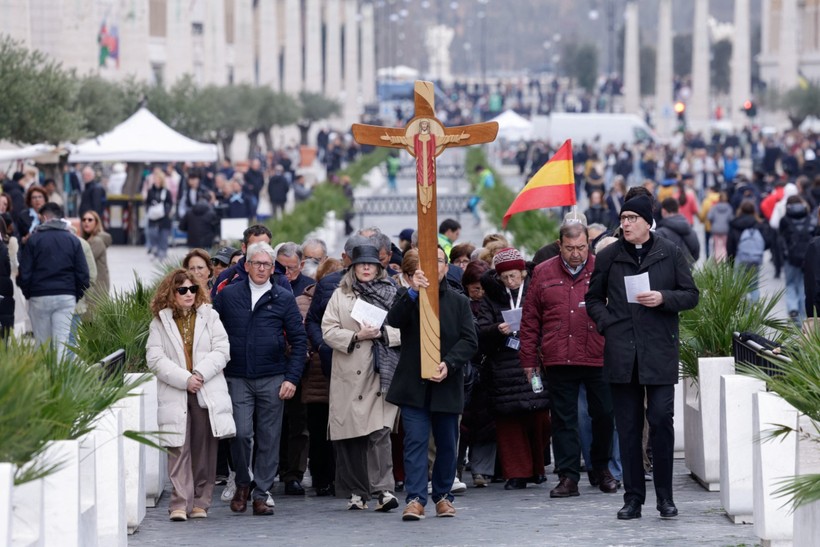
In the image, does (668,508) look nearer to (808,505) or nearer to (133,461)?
(808,505)

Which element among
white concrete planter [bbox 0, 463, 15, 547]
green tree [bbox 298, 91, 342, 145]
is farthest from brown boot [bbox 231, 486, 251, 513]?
green tree [bbox 298, 91, 342, 145]

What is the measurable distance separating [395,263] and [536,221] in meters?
9.84

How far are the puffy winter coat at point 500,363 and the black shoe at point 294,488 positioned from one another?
1.29 metres

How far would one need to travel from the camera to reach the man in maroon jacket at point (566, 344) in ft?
32.8

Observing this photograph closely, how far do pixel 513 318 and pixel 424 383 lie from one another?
120cm

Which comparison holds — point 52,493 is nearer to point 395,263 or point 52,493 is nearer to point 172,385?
point 172,385

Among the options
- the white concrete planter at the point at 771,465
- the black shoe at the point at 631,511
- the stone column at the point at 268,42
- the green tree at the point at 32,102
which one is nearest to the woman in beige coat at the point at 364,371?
the black shoe at the point at 631,511

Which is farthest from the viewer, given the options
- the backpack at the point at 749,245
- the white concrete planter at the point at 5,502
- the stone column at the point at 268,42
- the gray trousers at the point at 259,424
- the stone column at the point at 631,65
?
the stone column at the point at 631,65

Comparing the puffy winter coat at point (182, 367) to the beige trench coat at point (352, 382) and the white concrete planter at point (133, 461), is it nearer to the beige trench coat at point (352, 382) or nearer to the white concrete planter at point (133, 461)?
the white concrete planter at point (133, 461)

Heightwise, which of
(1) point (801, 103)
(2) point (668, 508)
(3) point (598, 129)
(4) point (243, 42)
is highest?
(4) point (243, 42)

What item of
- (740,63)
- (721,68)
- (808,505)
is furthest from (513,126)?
(721,68)

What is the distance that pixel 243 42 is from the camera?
71.6 metres

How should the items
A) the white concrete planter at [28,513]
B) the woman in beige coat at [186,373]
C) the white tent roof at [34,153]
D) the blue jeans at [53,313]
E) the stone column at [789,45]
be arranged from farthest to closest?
the stone column at [789,45]
the white tent roof at [34,153]
the blue jeans at [53,313]
the woman in beige coat at [186,373]
the white concrete planter at [28,513]

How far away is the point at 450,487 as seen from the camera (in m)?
9.55
